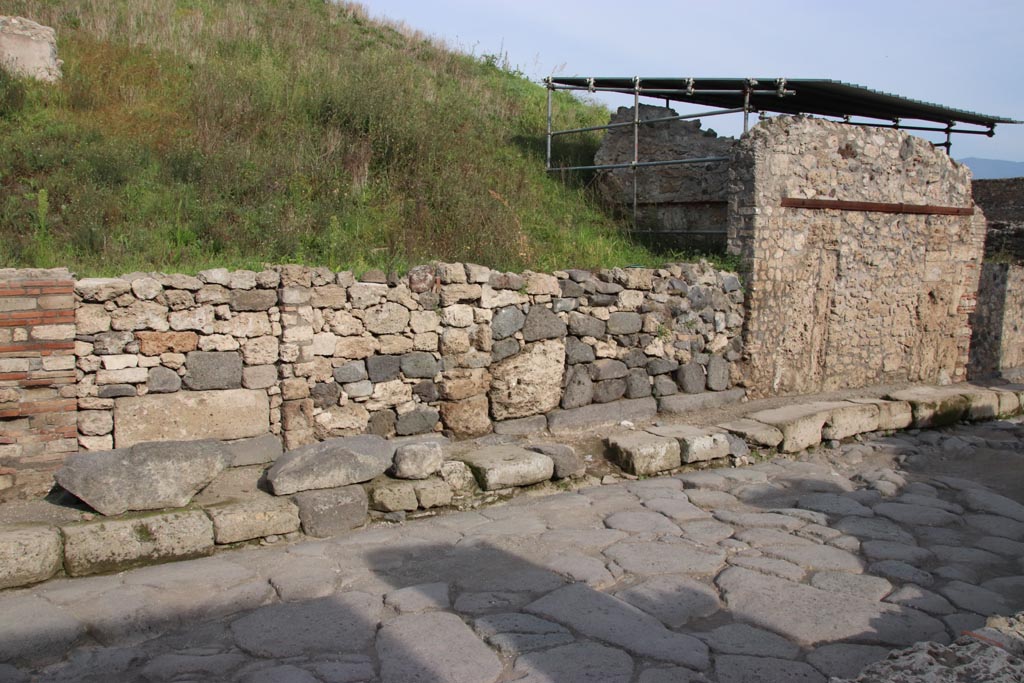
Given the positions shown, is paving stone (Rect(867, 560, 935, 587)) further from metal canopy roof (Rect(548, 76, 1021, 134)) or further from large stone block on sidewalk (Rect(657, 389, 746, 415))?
metal canopy roof (Rect(548, 76, 1021, 134))

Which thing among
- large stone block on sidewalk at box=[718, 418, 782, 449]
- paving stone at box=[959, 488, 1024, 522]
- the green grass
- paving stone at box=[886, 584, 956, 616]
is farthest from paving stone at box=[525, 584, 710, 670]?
the green grass

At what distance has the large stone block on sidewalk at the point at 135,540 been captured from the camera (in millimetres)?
4340

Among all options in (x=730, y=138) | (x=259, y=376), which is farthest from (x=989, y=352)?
(x=259, y=376)

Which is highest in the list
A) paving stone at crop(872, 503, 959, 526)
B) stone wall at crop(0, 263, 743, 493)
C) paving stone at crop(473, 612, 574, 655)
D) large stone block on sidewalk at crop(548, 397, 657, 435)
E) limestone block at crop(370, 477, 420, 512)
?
stone wall at crop(0, 263, 743, 493)

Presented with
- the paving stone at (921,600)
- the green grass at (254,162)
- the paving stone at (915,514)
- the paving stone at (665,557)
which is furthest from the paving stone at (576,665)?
the green grass at (254,162)

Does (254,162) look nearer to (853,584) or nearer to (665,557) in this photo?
(665,557)

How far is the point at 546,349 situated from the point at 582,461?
124 cm

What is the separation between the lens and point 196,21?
12.8 meters

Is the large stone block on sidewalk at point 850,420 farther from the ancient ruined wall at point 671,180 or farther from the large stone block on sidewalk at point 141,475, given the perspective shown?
the large stone block on sidewalk at point 141,475

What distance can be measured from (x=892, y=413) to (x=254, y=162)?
7.39 m

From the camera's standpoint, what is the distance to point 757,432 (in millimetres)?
7402

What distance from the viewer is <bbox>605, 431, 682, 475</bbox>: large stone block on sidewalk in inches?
263

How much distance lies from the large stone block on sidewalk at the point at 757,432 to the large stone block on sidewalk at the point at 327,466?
11.4ft

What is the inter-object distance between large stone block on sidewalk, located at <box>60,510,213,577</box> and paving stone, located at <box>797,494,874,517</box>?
4.16 metres
